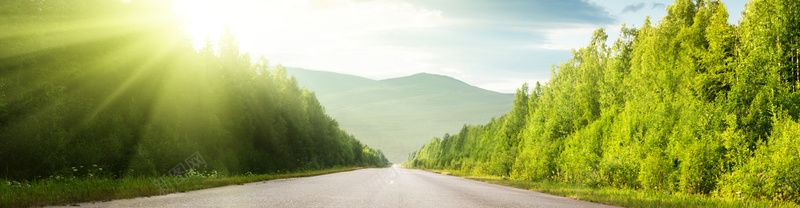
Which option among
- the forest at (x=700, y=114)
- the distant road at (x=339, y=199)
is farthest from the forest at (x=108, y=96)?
the forest at (x=700, y=114)

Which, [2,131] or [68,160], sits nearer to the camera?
[2,131]

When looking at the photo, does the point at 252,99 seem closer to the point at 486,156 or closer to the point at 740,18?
the point at 740,18

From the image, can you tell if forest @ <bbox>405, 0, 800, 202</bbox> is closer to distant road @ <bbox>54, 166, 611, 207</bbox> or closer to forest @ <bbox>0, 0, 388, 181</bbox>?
distant road @ <bbox>54, 166, 611, 207</bbox>

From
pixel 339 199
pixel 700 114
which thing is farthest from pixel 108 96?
pixel 700 114

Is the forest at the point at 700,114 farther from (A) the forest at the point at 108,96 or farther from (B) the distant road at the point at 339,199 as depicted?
(A) the forest at the point at 108,96

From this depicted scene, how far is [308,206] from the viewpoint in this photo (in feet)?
26.9

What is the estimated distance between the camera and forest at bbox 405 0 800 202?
1493 cm

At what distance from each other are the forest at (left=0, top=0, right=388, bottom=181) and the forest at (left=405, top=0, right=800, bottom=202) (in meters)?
22.0

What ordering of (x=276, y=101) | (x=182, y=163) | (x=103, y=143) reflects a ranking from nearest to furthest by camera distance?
(x=103, y=143), (x=182, y=163), (x=276, y=101)

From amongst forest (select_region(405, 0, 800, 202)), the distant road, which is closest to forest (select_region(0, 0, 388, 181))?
the distant road

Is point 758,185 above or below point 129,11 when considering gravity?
below

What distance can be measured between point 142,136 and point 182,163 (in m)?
2.39

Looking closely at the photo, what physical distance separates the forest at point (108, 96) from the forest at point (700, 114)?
72.3 feet

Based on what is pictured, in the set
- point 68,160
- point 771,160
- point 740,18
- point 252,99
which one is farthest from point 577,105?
point 68,160
